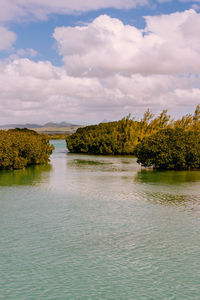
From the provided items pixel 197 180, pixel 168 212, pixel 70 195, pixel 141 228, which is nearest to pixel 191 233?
pixel 141 228

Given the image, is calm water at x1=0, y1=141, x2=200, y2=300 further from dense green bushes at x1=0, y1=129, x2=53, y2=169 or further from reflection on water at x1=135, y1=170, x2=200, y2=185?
dense green bushes at x1=0, y1=129, x2=53, y2=169

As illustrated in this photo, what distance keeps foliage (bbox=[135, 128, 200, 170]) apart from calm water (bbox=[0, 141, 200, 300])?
890 centimetres

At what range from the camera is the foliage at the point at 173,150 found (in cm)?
2922

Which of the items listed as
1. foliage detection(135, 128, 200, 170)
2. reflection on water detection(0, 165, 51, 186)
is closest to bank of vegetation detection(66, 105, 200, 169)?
foliage detection(135, 128, 200, 170)

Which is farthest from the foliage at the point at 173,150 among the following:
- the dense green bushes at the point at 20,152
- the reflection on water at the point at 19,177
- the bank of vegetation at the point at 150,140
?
the dense green bushes at the point at 20,152

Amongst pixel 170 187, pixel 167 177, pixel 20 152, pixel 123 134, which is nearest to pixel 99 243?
pixel 170 187

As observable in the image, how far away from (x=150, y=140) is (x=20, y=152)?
1133cm

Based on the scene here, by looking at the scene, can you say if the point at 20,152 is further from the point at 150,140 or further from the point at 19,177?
the point at 150,140

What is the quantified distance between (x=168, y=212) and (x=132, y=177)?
37.2 feet

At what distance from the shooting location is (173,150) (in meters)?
29.2

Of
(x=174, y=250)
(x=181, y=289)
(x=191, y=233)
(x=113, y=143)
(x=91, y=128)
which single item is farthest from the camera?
(x=91, y=128)

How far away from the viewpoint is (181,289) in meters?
8.08

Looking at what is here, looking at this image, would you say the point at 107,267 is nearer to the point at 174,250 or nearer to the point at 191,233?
the point at 174,250

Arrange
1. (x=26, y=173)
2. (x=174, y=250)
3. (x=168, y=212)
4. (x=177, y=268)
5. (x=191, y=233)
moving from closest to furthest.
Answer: (x=177, y=268), (x=174, y=250), (x=191, y=233), (x=168, y=212), (x=26, y=173)
